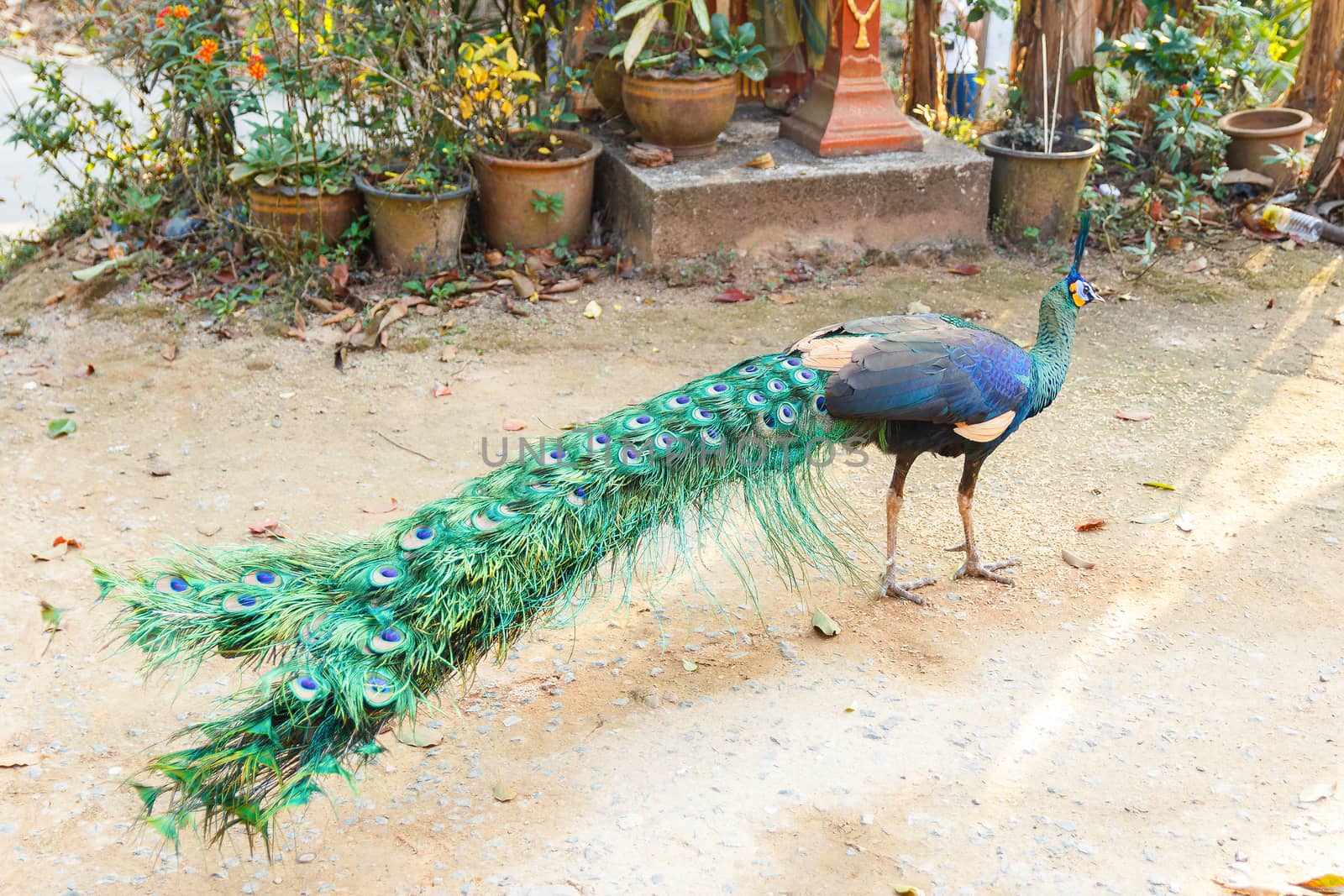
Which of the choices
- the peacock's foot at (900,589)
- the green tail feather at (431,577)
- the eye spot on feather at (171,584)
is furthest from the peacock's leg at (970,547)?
the eye spot on feather at (171,584)

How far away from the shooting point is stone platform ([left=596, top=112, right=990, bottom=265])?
6469 millimetres

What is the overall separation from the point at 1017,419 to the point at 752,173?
324 cm

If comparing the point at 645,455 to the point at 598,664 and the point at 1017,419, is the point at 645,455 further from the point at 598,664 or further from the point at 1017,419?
the point at 1017,419

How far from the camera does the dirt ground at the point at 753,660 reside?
294 cm

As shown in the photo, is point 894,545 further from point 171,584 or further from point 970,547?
point 171,584

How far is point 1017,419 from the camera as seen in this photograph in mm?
3719

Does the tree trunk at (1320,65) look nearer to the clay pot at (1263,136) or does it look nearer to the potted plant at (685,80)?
the clay pot at (1263,136)

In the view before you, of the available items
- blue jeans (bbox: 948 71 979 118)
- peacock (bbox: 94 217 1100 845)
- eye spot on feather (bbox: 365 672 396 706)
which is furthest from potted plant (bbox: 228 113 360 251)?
blue jeans (bbox: 948 71 979 118)

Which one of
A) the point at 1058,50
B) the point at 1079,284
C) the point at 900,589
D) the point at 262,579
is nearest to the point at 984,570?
the point at 900,589

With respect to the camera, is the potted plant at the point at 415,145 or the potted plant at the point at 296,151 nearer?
the potted plant at the point at 296,151

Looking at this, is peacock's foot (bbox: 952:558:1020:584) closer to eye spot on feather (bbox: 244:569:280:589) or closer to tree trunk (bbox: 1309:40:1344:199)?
eye spot on feather (bbox: 244:569:280:589)

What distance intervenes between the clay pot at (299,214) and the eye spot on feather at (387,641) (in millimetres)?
4026

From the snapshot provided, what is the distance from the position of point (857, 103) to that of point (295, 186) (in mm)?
3178

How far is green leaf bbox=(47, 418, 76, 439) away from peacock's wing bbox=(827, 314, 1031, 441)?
11.0 ft
